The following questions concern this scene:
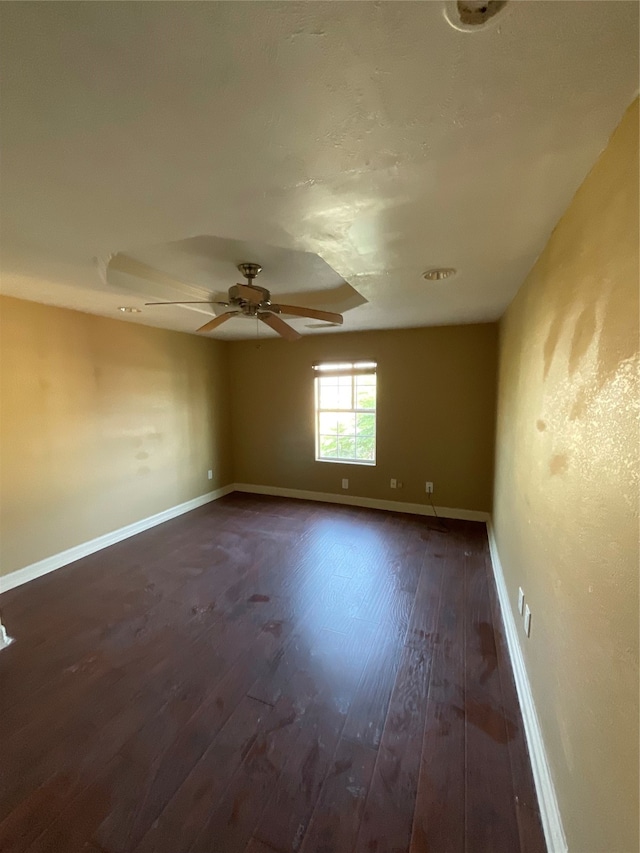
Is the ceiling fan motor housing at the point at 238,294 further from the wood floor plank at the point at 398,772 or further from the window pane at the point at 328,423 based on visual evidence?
the window pane at the point at 328,423

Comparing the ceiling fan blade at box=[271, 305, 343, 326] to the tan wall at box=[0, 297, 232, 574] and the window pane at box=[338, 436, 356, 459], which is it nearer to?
the tan wall at box=[0, 297, 232, 574]

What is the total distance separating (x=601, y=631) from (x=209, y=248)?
8.01ft

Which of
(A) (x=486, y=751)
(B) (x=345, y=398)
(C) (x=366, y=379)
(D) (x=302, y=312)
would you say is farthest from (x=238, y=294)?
(B) (x=345, y=398)

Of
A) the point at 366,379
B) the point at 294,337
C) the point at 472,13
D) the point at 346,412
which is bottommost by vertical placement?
the point at 346,412

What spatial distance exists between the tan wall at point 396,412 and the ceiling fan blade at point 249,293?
100 inches

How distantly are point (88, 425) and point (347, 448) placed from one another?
120 inches

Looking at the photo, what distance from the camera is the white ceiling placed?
75cm

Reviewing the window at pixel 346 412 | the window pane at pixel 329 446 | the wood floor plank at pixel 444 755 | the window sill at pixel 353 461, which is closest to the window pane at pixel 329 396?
the window at pixel 346 412

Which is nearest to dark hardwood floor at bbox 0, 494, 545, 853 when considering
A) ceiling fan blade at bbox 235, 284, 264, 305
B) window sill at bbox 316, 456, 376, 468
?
window sill at bbox 316, 456, 376, 468

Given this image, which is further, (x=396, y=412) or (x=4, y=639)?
(x=396, y=412)

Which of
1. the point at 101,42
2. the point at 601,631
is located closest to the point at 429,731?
the point at 601,631

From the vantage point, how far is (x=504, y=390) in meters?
3.17

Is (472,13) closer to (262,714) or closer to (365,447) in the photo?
(262,714)

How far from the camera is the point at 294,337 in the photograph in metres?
2.85
